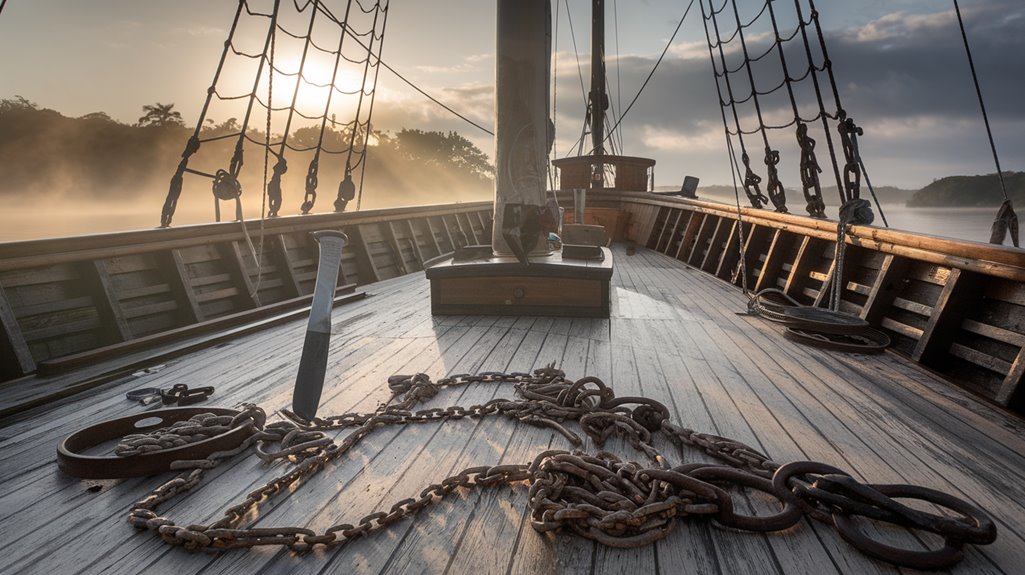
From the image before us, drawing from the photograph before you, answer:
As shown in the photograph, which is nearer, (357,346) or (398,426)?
(398,426)

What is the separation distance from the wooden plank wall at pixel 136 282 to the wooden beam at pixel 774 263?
15.1 ft

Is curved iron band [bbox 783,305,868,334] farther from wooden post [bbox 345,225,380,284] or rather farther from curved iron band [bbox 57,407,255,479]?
wooden post [bbox 345,225,380,284]

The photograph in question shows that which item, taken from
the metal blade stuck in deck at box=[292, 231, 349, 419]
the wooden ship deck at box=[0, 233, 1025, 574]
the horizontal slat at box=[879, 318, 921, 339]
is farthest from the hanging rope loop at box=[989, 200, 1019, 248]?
the metal blade stuck in deck at box=[292, 231, 349, 419]

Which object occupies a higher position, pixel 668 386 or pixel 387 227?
pixel 387 227

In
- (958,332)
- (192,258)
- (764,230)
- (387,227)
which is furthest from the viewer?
(387,227)

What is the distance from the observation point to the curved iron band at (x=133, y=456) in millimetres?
1777

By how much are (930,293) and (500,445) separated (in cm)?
298

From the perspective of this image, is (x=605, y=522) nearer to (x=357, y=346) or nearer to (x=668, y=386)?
(x=668, y=386)

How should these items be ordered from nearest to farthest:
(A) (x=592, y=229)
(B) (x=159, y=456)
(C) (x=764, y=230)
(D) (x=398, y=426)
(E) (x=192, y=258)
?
(B) (x=159, y=456)
(D) (x=398, y=426)
(E) (x=192, y=258)
(C) (x=764, y=230)
(A) (x=592, y=229)

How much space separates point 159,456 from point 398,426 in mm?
875

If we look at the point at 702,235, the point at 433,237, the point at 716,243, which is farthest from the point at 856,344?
the point at 433,237

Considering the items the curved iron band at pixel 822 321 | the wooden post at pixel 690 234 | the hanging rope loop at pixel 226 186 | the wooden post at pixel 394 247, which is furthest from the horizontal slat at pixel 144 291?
the wooden post at pixel 690 234

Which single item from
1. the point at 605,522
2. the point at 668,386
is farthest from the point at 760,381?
the point at 605,522

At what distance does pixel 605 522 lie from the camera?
4.63 ft
